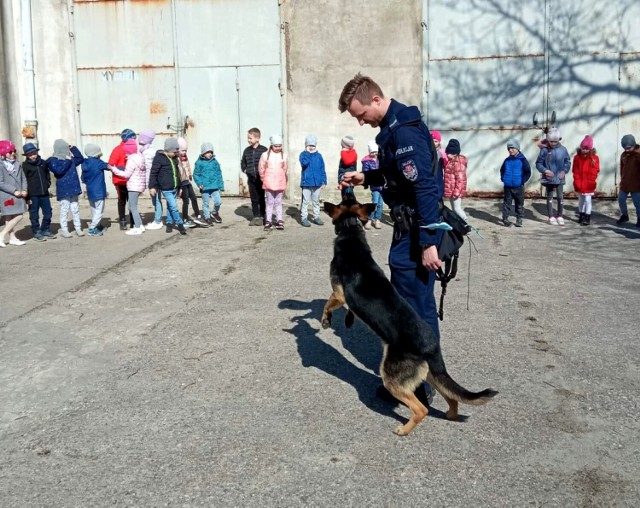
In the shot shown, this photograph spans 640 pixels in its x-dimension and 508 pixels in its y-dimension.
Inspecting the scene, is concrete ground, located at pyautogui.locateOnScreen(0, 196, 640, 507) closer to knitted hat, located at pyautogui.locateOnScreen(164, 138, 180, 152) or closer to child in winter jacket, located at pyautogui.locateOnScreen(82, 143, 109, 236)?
child in winter jacket, located at pyautogui.locateOnScreen(82, 143, 109, 236)

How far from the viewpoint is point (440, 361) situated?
4477 mm

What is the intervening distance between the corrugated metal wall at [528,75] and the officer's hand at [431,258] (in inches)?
386

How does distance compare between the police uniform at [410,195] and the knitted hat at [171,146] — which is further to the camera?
the knitted hat at [171,146]

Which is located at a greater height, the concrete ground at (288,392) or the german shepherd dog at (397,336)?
the german shepherd dog at (397,336)

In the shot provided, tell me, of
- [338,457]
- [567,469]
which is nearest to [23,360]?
[338,457]

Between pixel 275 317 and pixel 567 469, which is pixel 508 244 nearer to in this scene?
pixel 275 317

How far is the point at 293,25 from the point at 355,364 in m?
9.84

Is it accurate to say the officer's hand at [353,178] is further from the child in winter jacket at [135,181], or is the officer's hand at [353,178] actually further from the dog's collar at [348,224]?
the child in winter jacket at [135,181]

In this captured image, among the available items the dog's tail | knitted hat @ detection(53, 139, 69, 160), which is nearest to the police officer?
the dog's tail

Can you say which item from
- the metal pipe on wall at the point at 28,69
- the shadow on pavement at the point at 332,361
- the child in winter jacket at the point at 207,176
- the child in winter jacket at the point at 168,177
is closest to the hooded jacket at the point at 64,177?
the child in winter jacket at the point at 168,177

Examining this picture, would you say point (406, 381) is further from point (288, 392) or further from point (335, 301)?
point (288, 392)

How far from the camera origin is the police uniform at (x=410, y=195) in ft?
14.7

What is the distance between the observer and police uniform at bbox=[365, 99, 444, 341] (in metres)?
4.47

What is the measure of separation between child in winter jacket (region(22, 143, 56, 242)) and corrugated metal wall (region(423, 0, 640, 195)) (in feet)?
22.8
